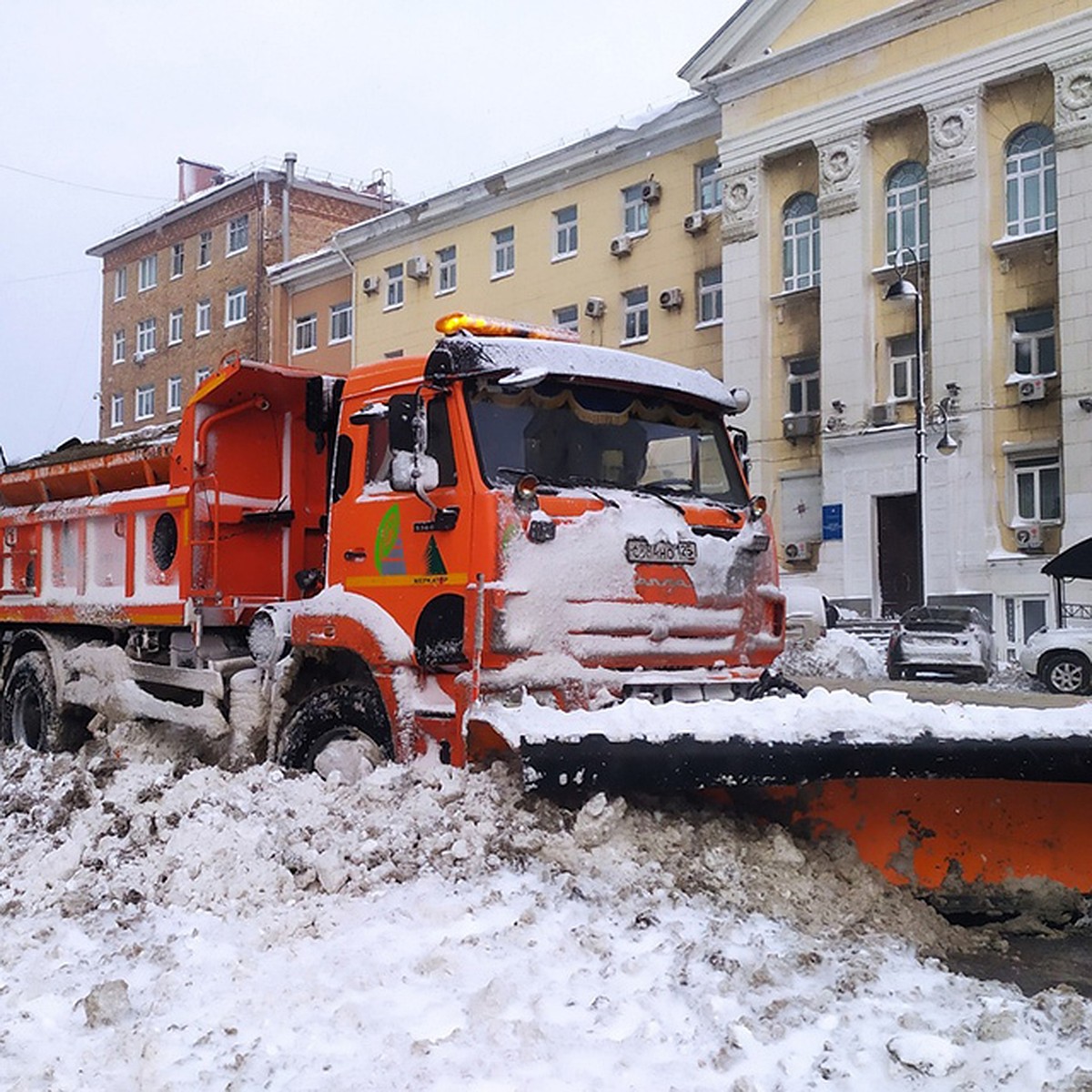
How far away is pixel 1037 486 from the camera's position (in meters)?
23.5

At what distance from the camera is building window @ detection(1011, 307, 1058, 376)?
23.6m

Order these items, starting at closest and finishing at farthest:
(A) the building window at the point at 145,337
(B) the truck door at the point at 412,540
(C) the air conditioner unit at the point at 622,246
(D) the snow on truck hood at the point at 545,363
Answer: (B) the truck door at the point at 412,540, (D) the snow on truck hood at the point at 545,363, (C) the air conditioner unit at the point at 622,246, (A) the building window at the point at 145,337

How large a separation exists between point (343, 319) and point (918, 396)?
20667 mm

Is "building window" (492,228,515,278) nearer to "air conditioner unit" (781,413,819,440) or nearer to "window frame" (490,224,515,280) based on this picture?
"window frame" (490,224,515,280)

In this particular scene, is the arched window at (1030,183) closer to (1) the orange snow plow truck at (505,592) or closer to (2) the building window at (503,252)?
(2) the building window at (503,252)

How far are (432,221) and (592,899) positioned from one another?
1303 inches

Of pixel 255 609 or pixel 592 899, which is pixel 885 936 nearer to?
pixel 592 899

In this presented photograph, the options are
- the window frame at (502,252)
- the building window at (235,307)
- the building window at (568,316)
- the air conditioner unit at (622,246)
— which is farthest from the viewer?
the building window at (235,307)

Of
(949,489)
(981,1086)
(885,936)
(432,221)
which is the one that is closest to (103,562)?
(885,936)

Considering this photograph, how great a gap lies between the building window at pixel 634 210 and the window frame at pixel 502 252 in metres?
3.94

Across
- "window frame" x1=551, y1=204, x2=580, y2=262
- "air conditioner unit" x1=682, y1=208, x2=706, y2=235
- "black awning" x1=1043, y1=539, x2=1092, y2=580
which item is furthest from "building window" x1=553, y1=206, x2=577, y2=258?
"black awning" x1=1043, y1=539, x2=1092, y2=580

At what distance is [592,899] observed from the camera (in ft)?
14.4

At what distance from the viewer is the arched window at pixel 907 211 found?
2508 centimetres

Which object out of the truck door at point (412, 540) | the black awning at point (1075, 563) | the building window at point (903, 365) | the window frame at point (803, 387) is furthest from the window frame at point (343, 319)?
the truck door at point (412, 540)
